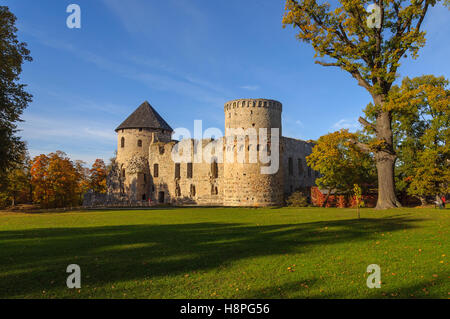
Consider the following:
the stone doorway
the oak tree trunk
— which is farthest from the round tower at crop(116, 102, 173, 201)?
the oak tree trunk

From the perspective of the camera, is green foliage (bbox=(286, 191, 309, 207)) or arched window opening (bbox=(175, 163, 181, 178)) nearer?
green foliage (bbox=(286, 191, 309, 207))

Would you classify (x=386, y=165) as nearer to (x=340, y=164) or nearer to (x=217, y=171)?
(x=340, y=164)

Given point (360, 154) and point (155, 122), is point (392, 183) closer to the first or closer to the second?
point (360, 154)

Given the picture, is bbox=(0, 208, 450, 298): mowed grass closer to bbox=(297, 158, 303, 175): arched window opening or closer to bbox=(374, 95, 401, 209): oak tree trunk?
bbox=(374, 95, 401, 209): oak tree trunk

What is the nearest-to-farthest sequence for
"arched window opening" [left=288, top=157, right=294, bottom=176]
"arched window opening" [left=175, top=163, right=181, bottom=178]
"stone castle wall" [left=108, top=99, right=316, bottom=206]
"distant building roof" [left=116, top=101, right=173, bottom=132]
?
"stone castle wall" [left=108, top=99, right=316, bottom=206] < "arched window opening" [left=288, top=157, right=294, bottom=176] < "arched window opening" [left=175, top=163, right=181, bottom=178] < "distant building roof" [left=116, top=101, right=173, bottom=132]

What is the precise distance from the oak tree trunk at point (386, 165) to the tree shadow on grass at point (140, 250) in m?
7.31

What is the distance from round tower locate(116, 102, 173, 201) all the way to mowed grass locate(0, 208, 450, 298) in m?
31.0

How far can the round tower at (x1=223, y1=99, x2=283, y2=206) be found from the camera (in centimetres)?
3109

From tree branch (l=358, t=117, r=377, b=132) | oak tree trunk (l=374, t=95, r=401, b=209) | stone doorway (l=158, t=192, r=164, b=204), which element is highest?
tree branch (l=358, t=117, r=377, b=132)

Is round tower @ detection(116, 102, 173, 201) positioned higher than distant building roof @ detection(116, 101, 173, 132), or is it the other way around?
distant building roof @ detection(116, 101, 173, 132)

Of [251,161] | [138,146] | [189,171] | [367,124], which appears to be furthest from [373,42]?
[138,146]

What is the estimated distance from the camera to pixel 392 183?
19.7m

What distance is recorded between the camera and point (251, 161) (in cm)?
3117
